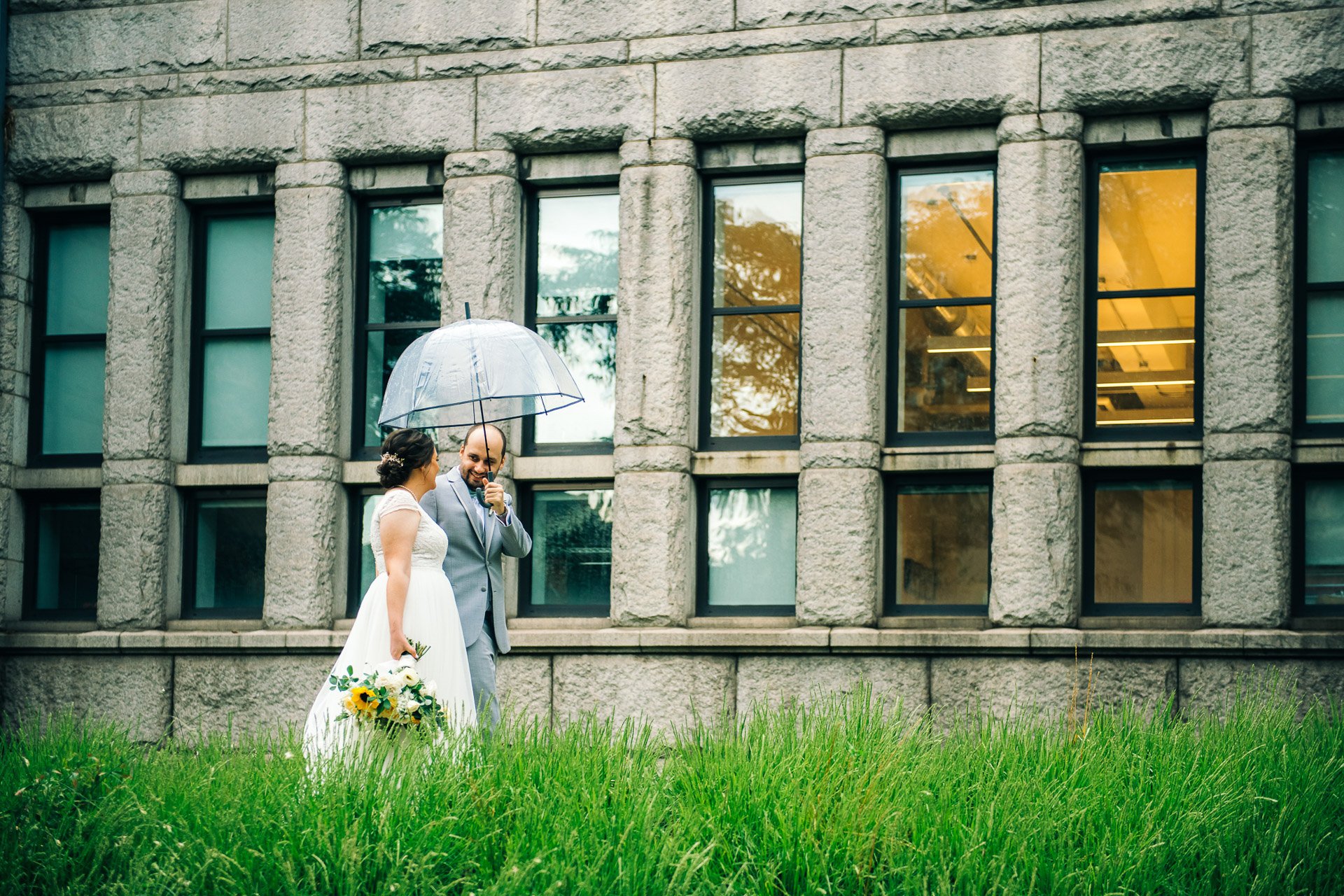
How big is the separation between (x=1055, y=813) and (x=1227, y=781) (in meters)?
0.93

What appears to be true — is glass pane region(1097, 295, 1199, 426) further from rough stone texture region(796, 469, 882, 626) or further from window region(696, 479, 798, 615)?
window region(696, 479, 798, 615)

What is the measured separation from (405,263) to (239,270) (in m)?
1.28

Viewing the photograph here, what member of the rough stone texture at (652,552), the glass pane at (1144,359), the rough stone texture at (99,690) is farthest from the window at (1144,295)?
the rough stone texture at (99,690)

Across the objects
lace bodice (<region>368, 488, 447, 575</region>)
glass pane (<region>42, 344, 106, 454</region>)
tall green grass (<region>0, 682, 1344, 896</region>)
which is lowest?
tall green grass (<region>0, 682, 1344, 896</region>)

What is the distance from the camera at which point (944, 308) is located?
919cm

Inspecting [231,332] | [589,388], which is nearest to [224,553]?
[231,332]

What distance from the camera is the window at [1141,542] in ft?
28.4

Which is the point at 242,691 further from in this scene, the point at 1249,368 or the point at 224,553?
the point at 1249,368

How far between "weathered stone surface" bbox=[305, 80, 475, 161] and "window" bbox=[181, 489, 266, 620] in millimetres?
2553

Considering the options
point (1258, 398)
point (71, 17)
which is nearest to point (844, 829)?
point (1258, 398)

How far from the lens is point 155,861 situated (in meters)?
4.53

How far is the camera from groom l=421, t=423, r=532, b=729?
7176 millimetres

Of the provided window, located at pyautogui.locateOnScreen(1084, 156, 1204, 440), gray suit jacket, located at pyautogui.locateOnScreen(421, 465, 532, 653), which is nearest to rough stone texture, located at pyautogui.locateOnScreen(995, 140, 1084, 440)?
window, located at pyautogui.locateOnScreen(1084, 156, 1204, 440)

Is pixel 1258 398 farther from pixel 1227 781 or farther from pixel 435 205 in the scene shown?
pixel 435 205
